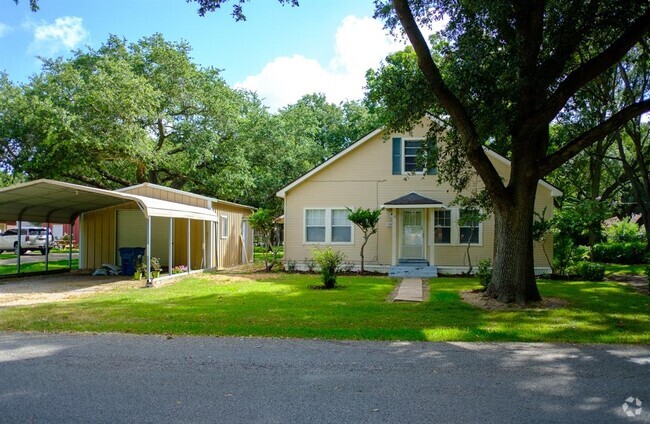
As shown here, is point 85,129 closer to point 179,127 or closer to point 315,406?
point 179,127

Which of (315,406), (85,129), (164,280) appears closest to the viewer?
(315,406)

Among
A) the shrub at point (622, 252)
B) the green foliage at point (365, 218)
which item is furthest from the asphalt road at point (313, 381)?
the shrub at point (622, 252)

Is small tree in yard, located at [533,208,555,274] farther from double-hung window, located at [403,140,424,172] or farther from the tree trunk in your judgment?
the tree trunk

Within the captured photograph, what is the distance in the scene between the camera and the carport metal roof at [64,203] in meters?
14.3

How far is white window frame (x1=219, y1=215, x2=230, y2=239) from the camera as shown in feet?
71.4

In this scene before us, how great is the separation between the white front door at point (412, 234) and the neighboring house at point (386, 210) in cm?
2

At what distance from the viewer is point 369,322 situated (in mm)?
8914

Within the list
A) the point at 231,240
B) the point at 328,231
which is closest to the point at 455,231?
the point at 328,231

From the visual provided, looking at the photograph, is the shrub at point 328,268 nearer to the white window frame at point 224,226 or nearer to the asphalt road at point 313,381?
the asphalt road at point 313,381

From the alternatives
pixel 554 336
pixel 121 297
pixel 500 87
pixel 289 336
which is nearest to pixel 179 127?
pixel 121 297

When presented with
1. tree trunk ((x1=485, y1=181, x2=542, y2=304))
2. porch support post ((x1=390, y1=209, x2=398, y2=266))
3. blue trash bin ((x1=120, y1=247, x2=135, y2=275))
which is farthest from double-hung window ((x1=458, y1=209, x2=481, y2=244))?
blue trash bin ((x1=120, y1=247, x2=135, y2=275))

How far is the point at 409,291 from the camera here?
44.1ft

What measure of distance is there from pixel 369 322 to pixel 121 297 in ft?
21.9

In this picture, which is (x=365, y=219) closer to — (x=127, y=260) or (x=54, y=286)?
(x=127, y=260)
